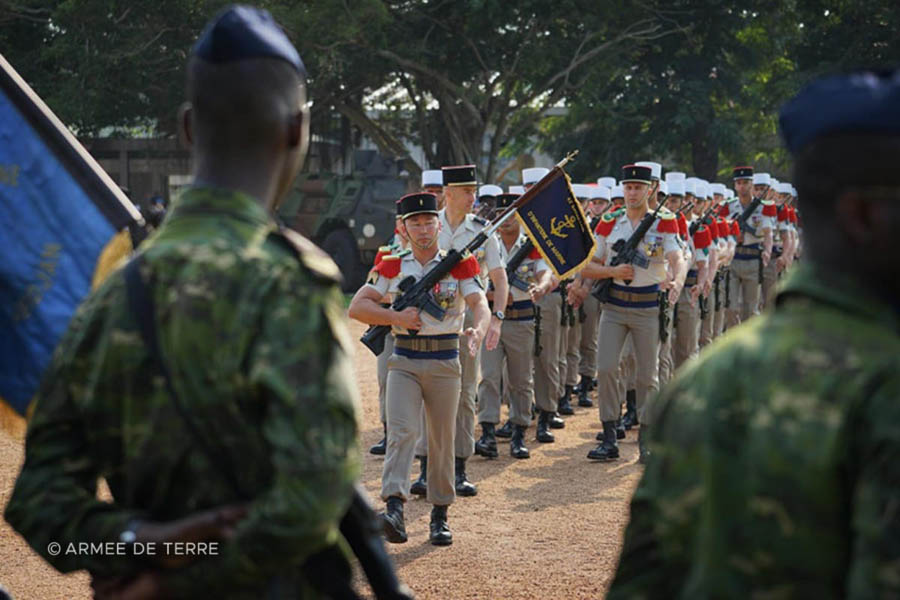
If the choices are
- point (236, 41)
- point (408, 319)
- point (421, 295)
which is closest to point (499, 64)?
point (421, 295)

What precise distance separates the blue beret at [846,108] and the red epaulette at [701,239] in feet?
42.0

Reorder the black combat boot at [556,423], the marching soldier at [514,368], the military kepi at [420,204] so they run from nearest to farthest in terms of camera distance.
Answer: the military kepi at [420,204]
the marching soldier at [514,368]
the black combat boot at [556,423]

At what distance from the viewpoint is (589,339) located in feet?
48.1

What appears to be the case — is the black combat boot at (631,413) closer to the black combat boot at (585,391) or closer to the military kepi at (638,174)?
the black combat boot at (585,391)

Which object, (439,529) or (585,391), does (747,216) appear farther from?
(439,529)

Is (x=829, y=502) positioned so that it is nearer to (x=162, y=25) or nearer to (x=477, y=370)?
(x=477, y=370)

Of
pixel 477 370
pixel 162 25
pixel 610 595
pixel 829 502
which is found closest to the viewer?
pixel 829 502

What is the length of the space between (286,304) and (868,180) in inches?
41.3

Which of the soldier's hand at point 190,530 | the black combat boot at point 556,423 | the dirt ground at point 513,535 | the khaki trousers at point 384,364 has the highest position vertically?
the soldier's hand at point 190,530

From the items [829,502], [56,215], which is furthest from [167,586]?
[56,215]

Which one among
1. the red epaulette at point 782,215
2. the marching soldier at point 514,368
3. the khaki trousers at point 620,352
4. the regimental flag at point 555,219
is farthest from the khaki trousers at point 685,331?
the red epaulette at point 782,215

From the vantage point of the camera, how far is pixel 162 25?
31.0 meters

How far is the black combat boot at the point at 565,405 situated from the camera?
13.5 meters

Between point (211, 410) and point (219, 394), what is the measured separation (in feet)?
0.12
